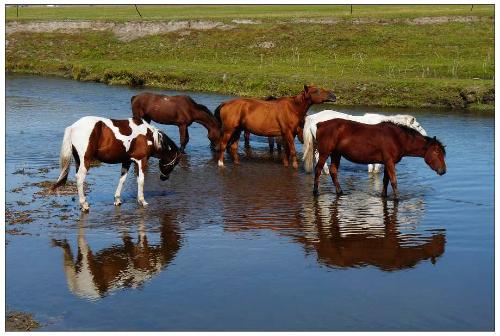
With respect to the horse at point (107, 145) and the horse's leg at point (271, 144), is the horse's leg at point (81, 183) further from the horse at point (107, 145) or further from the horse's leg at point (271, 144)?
the horse's leg at point (271, 144)

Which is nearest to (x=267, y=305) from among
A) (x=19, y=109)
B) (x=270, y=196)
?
(x=270, y=196)

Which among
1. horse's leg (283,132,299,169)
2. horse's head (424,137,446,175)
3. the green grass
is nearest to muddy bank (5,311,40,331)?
horse's head (424,137,446,175)

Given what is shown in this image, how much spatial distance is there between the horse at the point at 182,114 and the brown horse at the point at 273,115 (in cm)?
122

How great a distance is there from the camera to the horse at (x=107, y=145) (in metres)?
14.8

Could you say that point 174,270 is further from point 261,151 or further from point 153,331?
point 261,151

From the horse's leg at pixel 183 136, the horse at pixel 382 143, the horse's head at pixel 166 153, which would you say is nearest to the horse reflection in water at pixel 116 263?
the horse's head at pixel 166 153

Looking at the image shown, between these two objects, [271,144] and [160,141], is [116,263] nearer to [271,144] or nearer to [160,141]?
[160,141]

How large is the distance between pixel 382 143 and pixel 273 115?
13.8 ft

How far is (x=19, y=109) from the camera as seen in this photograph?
97.0 feet

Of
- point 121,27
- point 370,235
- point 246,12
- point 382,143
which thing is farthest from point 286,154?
point 246,12

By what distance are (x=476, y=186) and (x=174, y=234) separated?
269 inches

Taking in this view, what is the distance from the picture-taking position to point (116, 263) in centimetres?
1214

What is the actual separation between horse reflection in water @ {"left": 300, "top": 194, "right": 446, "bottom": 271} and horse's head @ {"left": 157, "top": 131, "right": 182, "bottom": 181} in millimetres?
2689

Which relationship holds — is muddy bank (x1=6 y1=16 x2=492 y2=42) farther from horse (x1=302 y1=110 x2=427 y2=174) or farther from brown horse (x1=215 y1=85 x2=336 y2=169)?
horse (x1=302 y1=110 x2=427 y2=174)
